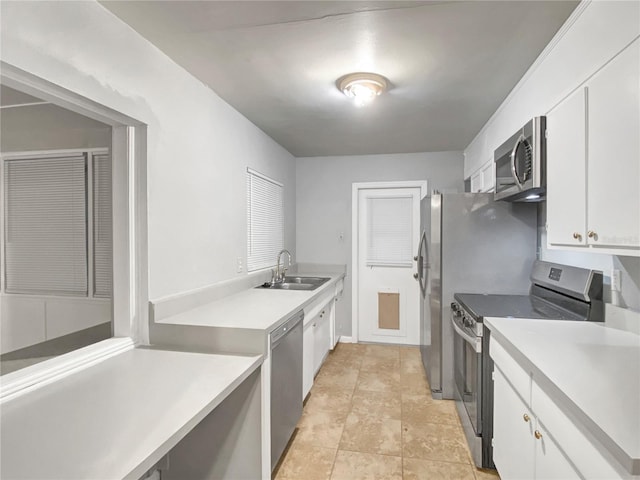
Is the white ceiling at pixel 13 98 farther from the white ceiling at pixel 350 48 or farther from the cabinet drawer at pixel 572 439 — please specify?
the cabinet drawer at pixel 572 439

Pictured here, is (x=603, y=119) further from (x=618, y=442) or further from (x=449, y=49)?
(x=618, y=442)

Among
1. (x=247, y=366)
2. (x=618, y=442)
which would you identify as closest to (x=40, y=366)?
(x=247, y=366)

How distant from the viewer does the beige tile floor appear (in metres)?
2.07

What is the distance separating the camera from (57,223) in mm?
2777

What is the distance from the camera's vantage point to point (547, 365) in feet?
4.29

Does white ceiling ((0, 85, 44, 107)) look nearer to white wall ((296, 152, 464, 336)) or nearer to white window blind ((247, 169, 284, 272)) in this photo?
white window blind ((247, 169, 284, 272))

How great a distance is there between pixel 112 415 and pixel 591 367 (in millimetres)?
1680

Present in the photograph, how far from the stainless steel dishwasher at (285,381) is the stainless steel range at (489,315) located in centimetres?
113

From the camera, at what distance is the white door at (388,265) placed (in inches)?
171

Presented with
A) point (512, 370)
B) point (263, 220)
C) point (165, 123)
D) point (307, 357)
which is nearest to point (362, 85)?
point (165, 123)

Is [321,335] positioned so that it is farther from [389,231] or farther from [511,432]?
[511,432]

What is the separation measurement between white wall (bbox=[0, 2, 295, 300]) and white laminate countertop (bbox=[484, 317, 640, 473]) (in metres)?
1.85

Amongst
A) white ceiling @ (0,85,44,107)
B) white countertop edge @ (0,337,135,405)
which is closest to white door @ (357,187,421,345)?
white countertop edge @ (0,337,135,405)

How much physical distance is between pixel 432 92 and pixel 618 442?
2.24m
